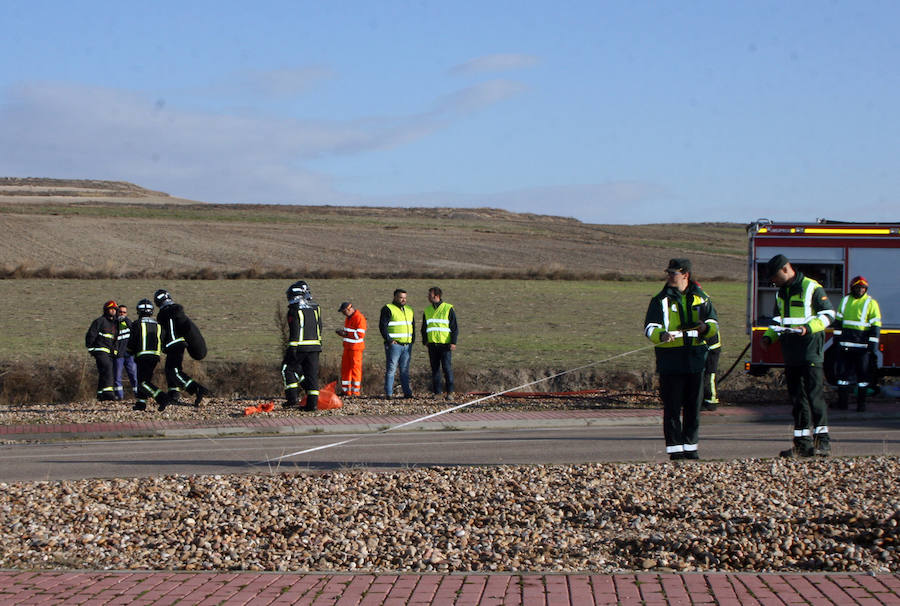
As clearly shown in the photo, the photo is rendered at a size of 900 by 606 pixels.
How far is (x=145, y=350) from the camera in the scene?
15430mm

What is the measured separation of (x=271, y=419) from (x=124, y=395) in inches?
203

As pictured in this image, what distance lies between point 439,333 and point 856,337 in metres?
6.30

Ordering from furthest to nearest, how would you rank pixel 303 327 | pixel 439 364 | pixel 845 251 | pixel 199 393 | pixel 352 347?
pixel 845 251, pixel 439 364, pixel 352 347, pixel 199 393, pixel 303 327

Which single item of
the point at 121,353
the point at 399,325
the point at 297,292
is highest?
the point at 297,292

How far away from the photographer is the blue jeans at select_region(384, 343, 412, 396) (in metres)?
17.3

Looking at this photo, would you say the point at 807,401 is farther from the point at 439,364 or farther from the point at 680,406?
the point at 439,364

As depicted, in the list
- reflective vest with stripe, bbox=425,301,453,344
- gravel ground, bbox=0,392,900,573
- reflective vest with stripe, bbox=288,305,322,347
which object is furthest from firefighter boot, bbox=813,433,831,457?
reflective vest with stripe, bbox=425,301,453,344

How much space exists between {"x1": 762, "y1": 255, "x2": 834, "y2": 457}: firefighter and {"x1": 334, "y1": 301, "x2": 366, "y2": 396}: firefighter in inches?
323

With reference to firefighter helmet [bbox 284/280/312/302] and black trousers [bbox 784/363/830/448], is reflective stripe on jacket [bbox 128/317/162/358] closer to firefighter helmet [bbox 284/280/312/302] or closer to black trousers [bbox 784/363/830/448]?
firefighter helmet [bbox 284/280/312/302]

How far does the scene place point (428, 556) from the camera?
20.6ft

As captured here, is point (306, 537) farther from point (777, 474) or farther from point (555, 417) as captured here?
point (555, 417)

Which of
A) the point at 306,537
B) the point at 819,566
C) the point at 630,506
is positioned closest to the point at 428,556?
the point at 306,537

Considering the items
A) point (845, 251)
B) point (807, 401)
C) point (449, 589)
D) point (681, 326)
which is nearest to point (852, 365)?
point (845, 251)

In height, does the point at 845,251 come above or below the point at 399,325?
above
